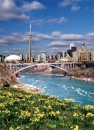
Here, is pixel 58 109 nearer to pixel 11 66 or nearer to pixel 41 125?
pixel 41 125

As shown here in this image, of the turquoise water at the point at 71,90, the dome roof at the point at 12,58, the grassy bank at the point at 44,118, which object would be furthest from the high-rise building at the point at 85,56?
the grassy bank at the point at 44,118

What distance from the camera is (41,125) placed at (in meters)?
7.20

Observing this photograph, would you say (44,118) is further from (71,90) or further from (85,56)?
(85,56)

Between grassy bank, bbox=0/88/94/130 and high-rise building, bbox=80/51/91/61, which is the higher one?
high-rise building, bbox=80/51/91/61

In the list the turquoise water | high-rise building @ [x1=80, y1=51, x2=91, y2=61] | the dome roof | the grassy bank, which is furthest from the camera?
the dome roof

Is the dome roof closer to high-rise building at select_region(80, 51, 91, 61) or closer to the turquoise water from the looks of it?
high-rise building at select_region(80, 51, 91, 61)

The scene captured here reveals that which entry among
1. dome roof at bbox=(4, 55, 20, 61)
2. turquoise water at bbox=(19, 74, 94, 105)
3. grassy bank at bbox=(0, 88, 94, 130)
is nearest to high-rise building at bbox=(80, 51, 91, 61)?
dome roof at bbox=(4, 55, 20, 61)

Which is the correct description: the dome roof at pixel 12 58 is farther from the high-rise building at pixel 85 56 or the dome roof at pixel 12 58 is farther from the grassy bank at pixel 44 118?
the grassy bank at pixel 44 118

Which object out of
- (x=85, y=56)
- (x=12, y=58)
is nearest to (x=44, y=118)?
(x=85, y=56)

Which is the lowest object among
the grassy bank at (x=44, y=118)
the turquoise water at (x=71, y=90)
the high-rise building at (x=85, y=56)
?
the turquoise water at (x=71, y=90)

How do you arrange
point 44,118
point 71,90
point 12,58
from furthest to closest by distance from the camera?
1. point 12,58
2. point 71,90
3. point 44,118

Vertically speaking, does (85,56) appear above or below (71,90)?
above

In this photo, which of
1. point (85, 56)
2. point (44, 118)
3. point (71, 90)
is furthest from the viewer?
point (85, 56)

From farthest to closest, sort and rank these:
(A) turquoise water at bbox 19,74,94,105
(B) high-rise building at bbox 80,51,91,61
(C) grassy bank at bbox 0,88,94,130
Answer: (B) high-rise building at bbox 80,51,91,61, (A) turquoise water at bbox 19,74,94,105, (C) grassy bank at bbox 0,88,94,130
